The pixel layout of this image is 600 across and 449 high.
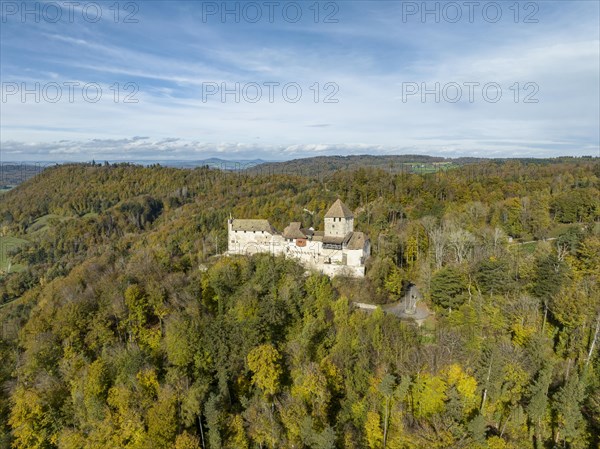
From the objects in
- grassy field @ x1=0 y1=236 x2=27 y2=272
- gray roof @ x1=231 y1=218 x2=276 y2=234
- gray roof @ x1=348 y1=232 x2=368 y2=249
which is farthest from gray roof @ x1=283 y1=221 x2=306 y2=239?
grassy field @ x1=0 y1=236 x2=27 y2=272

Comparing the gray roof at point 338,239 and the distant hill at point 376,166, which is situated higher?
the distant hill at point 376,166

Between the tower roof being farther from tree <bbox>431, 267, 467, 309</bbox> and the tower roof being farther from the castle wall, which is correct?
tree <bbox>431, 267, 467, 309</bbox>

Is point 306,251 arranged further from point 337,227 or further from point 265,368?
point 265,368

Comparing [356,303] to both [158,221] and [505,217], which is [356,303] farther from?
[158,221]

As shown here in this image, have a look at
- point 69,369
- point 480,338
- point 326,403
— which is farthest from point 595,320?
point 69,369

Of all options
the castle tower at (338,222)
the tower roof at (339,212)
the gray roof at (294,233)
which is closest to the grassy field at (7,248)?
the gray roof at (294,233)

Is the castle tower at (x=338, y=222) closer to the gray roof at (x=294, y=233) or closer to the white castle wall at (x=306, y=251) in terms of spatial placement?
the white castle wall at (x=306, y=251)

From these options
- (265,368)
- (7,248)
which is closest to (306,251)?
(265,368)
